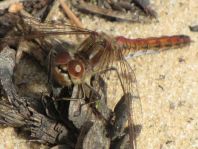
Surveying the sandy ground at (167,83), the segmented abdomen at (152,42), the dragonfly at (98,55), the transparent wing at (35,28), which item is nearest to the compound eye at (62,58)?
the dragonfly at (98,55)

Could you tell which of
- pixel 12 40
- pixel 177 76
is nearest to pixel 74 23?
pixel 12 40

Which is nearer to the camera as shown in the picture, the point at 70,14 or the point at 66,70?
the point at 66,70

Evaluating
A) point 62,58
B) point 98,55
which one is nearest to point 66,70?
point 62,58

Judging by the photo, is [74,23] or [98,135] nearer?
[98,135]

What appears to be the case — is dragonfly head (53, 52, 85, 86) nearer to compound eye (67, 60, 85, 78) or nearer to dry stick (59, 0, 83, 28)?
compound eye (67, 60, 85, 78)

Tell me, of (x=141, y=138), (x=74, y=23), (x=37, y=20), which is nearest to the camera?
(x=141, y=138)

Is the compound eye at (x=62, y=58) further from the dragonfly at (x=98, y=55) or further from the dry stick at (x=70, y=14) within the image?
the dry stick at (x=70, y=14)

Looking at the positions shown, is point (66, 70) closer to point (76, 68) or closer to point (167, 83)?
point (76, 68)

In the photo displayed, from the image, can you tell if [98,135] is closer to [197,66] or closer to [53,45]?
[53,45]
